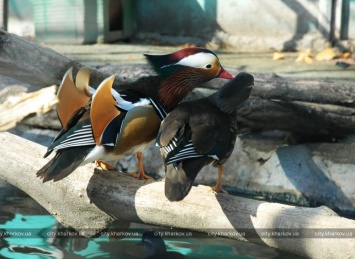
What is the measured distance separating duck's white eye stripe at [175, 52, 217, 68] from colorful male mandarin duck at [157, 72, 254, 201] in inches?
8.3

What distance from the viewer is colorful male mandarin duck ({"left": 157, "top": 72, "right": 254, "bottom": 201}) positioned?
3.01m

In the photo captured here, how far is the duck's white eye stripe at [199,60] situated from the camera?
3.59 metres

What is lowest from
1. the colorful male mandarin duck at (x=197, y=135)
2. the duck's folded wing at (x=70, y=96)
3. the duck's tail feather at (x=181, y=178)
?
the duck's tail feather at (x=181, y=178)

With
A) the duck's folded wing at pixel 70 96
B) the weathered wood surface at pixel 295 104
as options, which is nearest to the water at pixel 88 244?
the duck's folded wing at pixel 70 96

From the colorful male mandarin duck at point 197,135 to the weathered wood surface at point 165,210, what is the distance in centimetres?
18

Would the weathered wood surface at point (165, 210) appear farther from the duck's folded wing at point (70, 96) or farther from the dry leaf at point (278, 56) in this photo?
the dry leaf at point (278, 56)

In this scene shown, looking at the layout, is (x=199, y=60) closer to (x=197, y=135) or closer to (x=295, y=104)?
(x=197, y=135)

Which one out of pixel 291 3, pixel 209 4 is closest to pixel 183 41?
pixel 209 4

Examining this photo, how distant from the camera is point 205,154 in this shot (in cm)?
313

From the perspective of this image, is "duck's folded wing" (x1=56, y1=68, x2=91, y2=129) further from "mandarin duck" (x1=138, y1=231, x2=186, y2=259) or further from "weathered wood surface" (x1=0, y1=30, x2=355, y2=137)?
"mandarin duck" (x1=138, y1=231, x2=186, y2=259)

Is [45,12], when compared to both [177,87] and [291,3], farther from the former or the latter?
[177,87]

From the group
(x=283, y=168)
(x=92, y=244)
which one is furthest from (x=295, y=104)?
(x=92, y=244)

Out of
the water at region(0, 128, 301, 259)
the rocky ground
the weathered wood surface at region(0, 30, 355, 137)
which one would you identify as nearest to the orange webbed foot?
the water at region(0, 128, 301, 259)

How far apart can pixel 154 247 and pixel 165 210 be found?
1.02 meters
